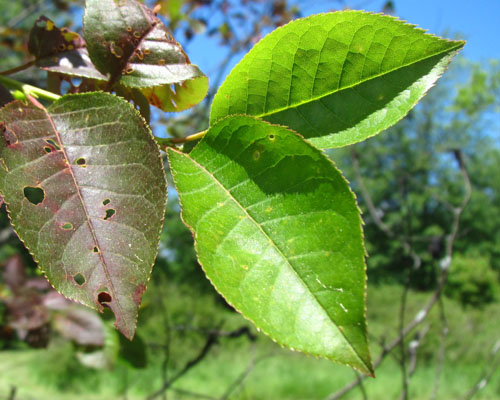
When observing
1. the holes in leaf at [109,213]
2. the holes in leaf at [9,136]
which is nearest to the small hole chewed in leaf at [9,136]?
the holes in leaf at [9,136]

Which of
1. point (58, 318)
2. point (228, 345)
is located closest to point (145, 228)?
point (58, 318)

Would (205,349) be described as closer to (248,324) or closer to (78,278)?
(78,278)

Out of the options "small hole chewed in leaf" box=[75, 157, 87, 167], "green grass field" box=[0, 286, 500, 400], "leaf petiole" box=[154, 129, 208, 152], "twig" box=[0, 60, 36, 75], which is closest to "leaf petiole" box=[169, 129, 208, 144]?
"leaf petiole" box=[154, 129, 208, 152]

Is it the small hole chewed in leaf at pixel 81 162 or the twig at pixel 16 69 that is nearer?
the small hole chewed in leaf at pixel 81 162

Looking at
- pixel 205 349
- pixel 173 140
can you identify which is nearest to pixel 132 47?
pixel 173 140

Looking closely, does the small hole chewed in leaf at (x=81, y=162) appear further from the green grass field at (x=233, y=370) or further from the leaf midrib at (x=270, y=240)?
the green grass field at (x=233, y=370)

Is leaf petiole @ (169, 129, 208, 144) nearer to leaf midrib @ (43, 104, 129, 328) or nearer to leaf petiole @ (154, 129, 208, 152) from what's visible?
leaf petiole @ (154, 129, 208, 152)

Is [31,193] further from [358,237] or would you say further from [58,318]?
[58,318]
